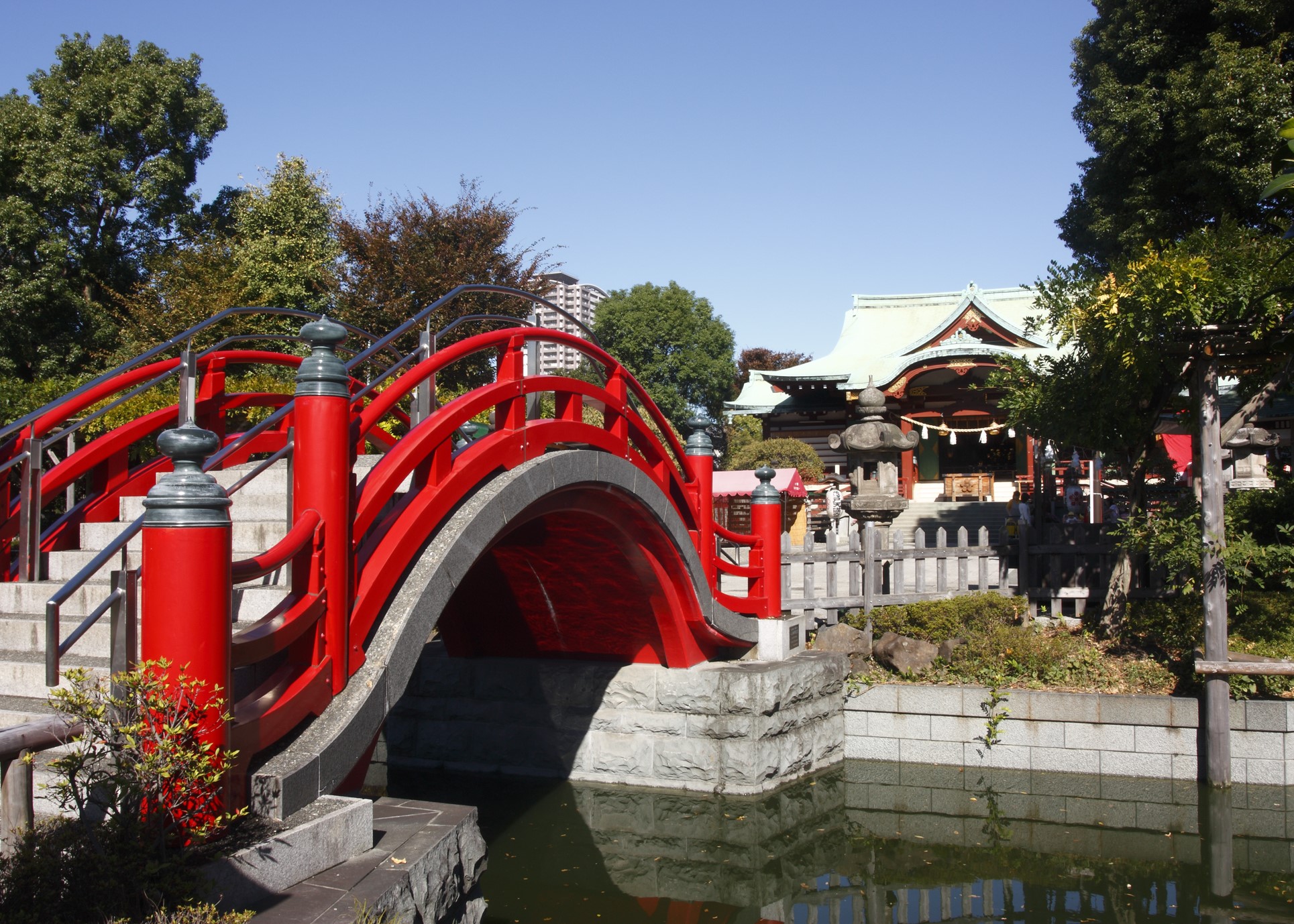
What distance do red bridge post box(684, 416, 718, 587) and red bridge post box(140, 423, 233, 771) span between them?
5946mm

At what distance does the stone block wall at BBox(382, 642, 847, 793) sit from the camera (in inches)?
379

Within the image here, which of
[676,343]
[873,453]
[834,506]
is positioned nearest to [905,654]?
[873,453]

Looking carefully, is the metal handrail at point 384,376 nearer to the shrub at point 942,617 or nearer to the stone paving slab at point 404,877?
the stone paving slab at point 404,877

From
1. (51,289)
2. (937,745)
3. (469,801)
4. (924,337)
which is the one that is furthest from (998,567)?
(51,289)

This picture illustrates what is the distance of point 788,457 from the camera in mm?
24875

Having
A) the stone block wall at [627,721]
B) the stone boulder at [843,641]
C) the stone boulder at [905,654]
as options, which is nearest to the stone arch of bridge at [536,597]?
the stone block wall at [627,721]

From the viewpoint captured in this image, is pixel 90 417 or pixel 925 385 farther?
pixel 925 385

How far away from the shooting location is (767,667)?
9898mm

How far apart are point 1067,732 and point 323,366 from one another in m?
8.19

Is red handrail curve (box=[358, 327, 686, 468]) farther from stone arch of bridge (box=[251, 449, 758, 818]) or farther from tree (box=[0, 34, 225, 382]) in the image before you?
tree (box=[0, 34, 225, 382])

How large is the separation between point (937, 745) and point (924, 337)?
52.7 feet

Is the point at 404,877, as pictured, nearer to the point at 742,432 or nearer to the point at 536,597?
the point at 536,597

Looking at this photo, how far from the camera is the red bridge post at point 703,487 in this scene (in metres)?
9.62

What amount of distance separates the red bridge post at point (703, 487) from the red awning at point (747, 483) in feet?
36.7
